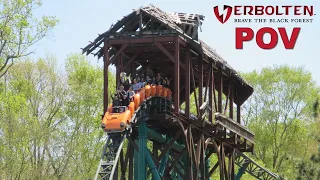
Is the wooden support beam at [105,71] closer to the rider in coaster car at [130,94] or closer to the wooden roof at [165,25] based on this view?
the wooden roof at [165,25]

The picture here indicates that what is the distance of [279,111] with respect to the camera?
62.0 metres

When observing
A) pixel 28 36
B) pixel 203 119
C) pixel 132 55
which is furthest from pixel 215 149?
pixel 28 36

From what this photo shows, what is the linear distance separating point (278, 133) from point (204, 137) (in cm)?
2281

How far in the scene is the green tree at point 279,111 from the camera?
6125 cm

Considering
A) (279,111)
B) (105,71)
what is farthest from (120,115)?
(279,111)

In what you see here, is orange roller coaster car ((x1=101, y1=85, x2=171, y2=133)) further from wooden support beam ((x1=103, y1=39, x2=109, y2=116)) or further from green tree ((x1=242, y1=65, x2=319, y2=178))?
green tree ((x1=242, y1=65, x2=319, y2=178))

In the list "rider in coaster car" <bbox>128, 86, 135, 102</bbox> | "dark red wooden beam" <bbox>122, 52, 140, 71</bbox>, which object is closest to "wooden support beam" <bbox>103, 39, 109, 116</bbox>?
"dark red wooden beam" <bbox>122, 52, 140, 71</bbox>

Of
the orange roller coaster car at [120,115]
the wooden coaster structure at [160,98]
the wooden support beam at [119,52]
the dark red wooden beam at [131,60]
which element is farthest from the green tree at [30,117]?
the orange roller coaster car at [120,115]

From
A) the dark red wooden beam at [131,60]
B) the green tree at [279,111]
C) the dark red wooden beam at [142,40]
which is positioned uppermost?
the dark red wooden beam at [142,40]

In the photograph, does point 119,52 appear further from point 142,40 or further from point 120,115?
point 120,115

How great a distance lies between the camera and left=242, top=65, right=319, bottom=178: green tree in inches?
2411

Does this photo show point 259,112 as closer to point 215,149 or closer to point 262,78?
point 262,78

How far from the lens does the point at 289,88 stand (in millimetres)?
62438

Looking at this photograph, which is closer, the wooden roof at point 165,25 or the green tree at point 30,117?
the wooden roof at point 165,25
